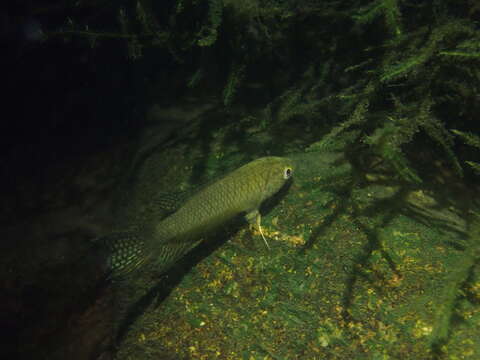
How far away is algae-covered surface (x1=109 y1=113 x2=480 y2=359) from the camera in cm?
237

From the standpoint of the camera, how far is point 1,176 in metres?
4.40

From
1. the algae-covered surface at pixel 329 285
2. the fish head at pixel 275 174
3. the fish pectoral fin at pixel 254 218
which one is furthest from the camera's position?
the fish head at pixel 275 174

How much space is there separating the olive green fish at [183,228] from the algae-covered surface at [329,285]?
0.86ft

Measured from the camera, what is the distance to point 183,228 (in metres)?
2.86

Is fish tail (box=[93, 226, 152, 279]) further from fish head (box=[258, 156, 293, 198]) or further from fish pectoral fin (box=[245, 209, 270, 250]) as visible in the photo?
fish head (box=[258, 156, 293, 198])

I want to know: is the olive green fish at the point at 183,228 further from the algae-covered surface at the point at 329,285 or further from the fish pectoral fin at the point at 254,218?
the algae-covered surface at the point at 329,285

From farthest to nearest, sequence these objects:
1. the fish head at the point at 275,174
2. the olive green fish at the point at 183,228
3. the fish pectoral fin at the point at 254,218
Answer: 1. the fish head at the point at 275,174
2. the fish pectoral fin at the point at 254,218
3. the olive green fish at the point at 183,228

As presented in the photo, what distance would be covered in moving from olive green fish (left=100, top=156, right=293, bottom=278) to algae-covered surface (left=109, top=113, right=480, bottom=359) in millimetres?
262

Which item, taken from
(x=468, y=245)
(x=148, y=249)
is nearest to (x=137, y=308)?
(x=148, y=249)

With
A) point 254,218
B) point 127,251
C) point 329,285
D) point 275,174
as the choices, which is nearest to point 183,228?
point 127,251

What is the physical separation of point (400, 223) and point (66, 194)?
4.23 m

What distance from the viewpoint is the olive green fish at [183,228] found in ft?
9.40

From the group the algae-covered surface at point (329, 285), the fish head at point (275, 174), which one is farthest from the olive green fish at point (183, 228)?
the algae-covered surface at point (329, 285)

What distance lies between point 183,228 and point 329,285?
4.85ft
